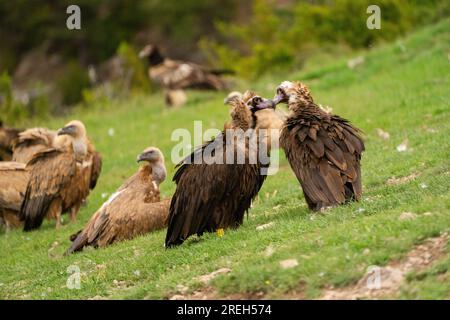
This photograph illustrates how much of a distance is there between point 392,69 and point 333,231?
12.4m

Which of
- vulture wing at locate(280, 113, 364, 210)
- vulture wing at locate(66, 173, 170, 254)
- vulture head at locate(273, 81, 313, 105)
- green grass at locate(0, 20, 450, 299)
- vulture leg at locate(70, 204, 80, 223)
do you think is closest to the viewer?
green grass at locate(0, 20, 450, 299)

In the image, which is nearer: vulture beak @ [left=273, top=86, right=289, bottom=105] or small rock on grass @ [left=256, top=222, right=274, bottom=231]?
small rock on grass @ [left=256, top=222, right=274, bottom=231]

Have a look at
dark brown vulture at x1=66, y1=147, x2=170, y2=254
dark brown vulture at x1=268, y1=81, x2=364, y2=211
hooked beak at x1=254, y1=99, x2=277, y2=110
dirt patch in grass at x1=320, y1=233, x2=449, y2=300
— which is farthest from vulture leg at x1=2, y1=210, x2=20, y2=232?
dirt patch in grass at x1=320, y1=233, x2=449, y2=300

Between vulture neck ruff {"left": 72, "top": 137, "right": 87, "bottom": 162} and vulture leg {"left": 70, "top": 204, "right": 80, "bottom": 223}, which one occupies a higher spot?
vulture neck ruff {"left": 72, "top": 137, "right": 87, "bottom": 162}

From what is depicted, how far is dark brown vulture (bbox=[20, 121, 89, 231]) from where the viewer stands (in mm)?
13445

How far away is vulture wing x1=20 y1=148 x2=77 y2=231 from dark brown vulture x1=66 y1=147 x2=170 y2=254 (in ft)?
6.46

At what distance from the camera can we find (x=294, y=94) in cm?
1034

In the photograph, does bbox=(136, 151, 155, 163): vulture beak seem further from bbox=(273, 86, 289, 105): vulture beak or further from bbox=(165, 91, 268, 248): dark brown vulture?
bbox=(273, 86, 289, 105): vulture beak

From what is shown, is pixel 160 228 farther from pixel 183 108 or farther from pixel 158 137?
pixel 183 108

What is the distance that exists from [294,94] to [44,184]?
4897 mm

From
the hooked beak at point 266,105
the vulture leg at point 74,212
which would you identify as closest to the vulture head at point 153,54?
the vulture leg at point 74,212

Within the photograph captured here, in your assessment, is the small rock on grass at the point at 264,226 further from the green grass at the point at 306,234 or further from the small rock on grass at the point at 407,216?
the small rock on grass at the point at 407,216

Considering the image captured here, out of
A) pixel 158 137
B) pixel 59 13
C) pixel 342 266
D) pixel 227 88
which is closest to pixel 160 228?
pixel 342 266

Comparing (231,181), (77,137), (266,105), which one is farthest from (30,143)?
(231,181)
